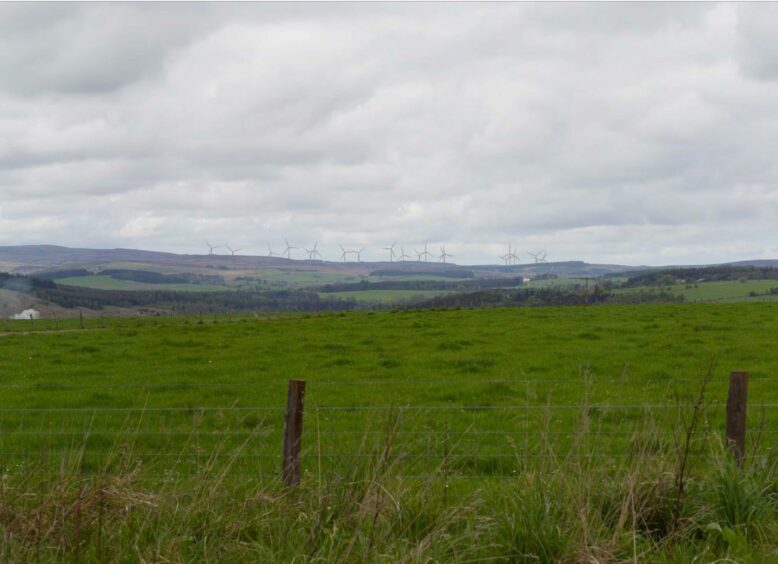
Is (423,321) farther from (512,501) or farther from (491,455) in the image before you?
(512,501)

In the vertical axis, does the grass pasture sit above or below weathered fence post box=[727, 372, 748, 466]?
below

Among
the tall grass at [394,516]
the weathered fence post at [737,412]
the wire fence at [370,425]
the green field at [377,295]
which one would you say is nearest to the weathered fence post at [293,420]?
the wire fence at [370,425]

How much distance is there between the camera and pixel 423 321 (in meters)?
38.2

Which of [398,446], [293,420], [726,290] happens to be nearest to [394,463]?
[293,420]

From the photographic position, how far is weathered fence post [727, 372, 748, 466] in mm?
8125

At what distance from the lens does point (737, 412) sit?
321 inches

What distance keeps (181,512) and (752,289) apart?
100960 mm

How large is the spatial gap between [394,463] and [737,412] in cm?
379

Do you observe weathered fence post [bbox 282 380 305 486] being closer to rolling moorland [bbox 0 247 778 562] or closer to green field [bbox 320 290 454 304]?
rolling moorland [bbox 0 247 778 562]

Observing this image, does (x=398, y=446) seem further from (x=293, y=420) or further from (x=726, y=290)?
(x=726, y=290)

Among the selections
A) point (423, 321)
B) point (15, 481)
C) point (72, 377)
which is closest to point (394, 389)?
point (72, 377)

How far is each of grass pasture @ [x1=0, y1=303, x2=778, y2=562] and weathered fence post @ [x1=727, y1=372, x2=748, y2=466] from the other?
20 centimetres

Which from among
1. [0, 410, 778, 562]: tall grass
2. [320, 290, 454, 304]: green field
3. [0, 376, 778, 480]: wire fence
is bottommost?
[320, 290, 454, 304]: green field

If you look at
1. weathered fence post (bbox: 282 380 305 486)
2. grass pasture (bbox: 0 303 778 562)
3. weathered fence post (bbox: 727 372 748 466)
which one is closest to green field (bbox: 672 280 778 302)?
grass pasture (bbox: 0 303 778 562)
